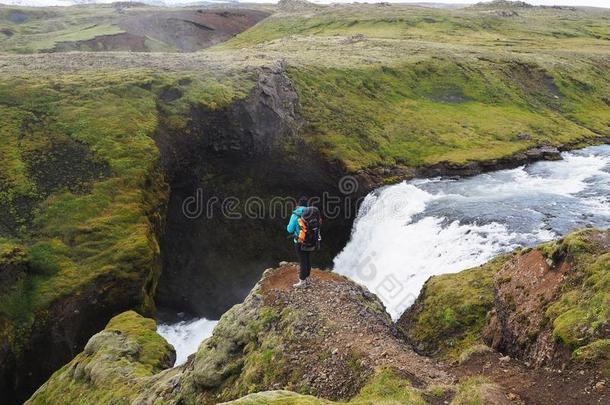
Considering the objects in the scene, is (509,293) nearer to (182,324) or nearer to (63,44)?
(182,324)

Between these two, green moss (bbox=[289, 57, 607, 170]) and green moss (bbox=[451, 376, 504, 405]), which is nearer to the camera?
green moss (bbox=[451, 376, 504, 405])

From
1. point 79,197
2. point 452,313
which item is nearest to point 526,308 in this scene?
point 452,313

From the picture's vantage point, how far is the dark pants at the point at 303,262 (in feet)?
69.2

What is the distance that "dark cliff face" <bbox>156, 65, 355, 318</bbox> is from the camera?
144ft

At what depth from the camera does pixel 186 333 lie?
130ft

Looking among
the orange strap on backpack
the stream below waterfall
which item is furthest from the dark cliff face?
the orange strap on backpack

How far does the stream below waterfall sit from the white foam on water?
0.08 meters

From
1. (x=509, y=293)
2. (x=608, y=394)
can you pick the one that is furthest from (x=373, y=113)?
(x=608, y=394)

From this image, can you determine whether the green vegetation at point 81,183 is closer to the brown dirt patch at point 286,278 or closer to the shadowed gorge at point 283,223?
the shadowed gorge at point 283,223

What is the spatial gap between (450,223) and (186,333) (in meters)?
23.1

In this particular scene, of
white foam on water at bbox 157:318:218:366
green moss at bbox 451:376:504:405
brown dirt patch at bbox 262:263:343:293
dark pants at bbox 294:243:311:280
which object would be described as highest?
green moss at bbox 451:376:504:405

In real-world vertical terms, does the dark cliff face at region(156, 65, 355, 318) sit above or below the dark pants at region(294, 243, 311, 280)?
below

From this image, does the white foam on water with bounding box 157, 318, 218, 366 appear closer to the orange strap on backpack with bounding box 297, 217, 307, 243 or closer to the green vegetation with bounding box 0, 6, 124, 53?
the orange strap on backpack with bounding box 297, 217, 307, 243

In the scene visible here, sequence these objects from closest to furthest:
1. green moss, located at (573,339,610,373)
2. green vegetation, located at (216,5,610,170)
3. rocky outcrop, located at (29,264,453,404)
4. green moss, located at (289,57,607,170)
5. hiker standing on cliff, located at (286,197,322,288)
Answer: green moss, located at (573,339,610,373) → rocky outcrop, located at (29,264,453,404) → hiker standing on cliff, located at (286,197,322,288) → green moss, located at (289,57,607,170) → green vegetation, located at (216,5,610,170)
